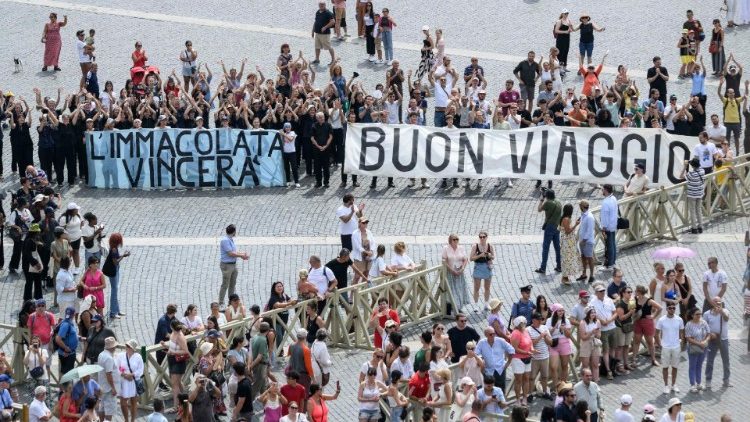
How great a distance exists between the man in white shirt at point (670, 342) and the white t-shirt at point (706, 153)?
8173 mm

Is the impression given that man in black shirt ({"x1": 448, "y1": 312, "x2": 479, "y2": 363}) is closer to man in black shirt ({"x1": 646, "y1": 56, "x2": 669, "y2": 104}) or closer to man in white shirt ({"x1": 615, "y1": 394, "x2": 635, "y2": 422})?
man in white shirt ({"x1": 615, "y1": 394, "x2": 635, "y2": 422})

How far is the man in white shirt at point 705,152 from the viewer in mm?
38094

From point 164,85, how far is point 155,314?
36.2ft

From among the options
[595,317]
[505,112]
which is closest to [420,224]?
[505,112]

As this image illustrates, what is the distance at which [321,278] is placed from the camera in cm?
3206

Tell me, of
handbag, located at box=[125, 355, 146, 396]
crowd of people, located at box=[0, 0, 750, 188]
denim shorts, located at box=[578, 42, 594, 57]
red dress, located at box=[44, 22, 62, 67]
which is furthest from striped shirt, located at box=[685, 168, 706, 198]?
red dress, located at box=[44, 22, 62, 67]

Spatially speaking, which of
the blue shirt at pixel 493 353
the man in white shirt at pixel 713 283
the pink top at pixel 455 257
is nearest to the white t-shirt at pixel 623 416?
the blue shirt at pixel 493 353

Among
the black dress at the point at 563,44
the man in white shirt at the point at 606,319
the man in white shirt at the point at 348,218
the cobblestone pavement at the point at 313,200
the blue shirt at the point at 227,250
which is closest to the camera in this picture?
the man in white shirt at the point at 606,319

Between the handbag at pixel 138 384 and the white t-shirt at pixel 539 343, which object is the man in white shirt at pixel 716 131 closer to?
the white t-shirt at pixel 539 343

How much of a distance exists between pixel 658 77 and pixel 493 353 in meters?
15.2

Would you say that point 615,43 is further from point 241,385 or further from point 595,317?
point 241,385

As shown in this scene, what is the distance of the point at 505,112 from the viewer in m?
41.3

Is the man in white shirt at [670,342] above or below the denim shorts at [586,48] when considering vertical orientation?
below

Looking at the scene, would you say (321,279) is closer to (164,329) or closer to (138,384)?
(164,329)
